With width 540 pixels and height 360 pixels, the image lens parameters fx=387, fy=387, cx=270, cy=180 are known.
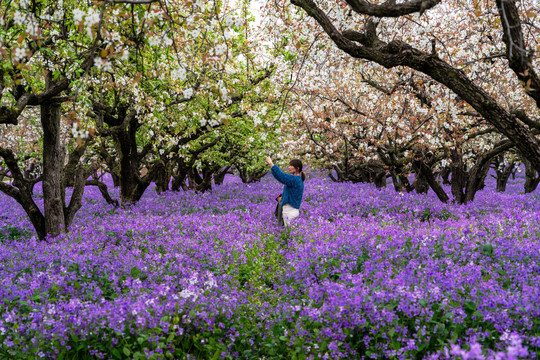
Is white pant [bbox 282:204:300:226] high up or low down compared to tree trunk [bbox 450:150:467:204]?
down

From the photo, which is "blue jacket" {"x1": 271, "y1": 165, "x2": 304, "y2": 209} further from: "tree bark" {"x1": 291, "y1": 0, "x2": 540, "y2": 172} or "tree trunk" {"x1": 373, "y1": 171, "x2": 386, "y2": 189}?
"tree trunk" {"x1": 373, "y1": 171, "x2": 386, "y2": 189}

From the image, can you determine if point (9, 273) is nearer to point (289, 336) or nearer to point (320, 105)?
point (289, 336)

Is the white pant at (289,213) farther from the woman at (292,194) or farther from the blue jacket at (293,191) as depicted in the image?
the blue jacket at (293,191)

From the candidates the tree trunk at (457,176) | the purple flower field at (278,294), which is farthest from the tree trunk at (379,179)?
the purple flower field at (278,294)

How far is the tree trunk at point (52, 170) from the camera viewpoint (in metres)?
9.47

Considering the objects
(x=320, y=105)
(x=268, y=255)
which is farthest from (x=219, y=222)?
(x=320, y=105)

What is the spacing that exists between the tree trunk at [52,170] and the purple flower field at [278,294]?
2.39 ft

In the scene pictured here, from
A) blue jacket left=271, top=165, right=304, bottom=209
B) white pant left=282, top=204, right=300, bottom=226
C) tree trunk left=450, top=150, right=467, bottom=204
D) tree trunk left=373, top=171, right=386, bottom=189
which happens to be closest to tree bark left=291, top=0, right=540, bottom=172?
blue jacket left=271, top=165, right=304, bottom=209

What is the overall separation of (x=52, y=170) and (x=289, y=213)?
632 cm

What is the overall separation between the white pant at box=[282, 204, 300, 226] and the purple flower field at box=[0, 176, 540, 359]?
1.11m

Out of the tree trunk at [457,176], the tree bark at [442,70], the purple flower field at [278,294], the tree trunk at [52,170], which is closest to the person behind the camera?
the purple flower field at [278,294]

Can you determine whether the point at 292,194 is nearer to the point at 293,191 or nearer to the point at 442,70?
the point at 293,191

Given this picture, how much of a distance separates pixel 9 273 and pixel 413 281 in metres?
6.49

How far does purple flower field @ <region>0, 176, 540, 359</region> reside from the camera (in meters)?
4.08
